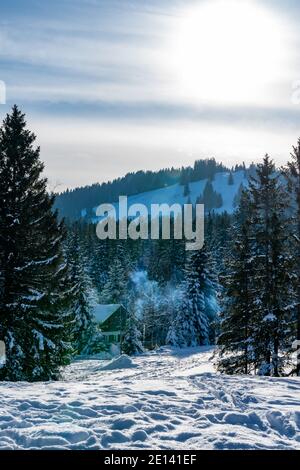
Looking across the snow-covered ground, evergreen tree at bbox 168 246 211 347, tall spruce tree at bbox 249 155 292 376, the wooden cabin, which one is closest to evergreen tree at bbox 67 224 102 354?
the wooden cabin

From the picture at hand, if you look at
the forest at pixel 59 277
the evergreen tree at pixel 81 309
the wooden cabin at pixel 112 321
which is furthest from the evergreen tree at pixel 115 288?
the forest at pixel 59 277

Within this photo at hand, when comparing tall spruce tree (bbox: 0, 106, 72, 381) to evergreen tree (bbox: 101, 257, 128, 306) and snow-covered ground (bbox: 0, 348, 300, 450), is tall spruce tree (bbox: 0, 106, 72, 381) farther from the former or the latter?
evergreen tree (bbox: 101, 257, 128, 306)

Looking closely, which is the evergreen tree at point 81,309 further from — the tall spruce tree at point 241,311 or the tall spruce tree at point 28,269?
the tall spruce tree at point 28,269

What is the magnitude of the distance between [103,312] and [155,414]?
52.4 meters

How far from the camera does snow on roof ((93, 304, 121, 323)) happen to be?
2297 inches

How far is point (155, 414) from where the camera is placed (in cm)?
809

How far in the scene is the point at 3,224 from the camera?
1994cm

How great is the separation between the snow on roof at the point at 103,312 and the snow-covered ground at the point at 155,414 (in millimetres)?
47135

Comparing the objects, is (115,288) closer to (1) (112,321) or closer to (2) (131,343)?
(1) (112,321)

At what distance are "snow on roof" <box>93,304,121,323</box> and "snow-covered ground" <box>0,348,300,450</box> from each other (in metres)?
47.1

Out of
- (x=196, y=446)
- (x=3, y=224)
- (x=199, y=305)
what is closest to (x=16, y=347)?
(x=3, y=224)

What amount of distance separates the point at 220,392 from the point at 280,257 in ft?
42.8

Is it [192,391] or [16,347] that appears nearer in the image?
[192,391]

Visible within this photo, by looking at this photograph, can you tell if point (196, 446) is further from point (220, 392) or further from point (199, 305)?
point (199, 305)
